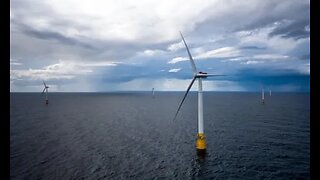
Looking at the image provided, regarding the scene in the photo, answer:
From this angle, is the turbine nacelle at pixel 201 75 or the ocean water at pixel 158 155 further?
the turbine nacelle at pixel 201 75

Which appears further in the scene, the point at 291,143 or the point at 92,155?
the point at 291,143

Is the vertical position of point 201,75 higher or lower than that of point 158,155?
higher

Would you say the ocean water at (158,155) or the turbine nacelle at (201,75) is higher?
the turbine nacelle at (201,75)

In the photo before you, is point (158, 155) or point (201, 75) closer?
point (201, 75)

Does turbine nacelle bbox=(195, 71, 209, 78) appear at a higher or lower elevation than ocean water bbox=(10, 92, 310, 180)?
higher

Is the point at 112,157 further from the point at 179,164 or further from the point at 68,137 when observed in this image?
the point at 68,137

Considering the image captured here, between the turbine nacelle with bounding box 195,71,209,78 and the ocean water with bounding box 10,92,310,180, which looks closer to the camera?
the ocean water with bounding box 10,92,310,180

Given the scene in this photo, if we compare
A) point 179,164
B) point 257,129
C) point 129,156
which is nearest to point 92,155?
point 129,156
